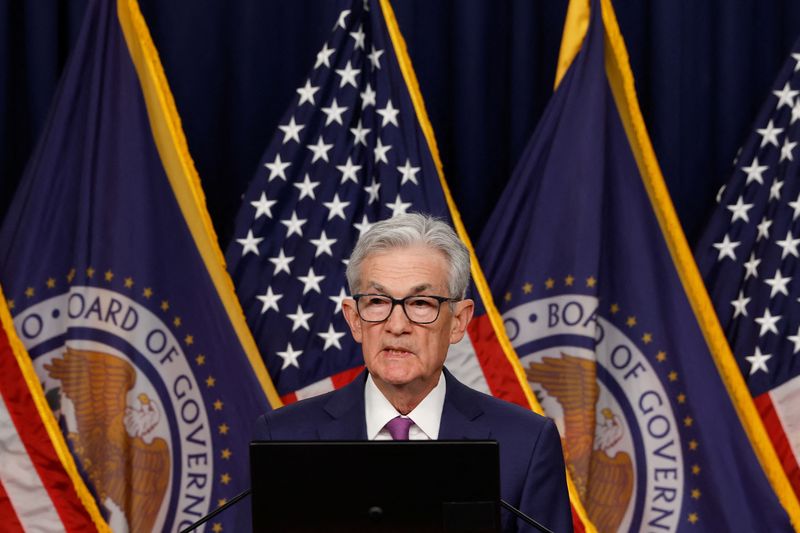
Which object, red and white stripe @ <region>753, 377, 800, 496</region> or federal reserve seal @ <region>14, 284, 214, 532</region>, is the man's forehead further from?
red and white stripe @ <region>753, 377, 800, 496</region>

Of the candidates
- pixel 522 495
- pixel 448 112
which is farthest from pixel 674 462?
pixel 522 495

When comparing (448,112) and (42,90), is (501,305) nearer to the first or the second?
(448,112)

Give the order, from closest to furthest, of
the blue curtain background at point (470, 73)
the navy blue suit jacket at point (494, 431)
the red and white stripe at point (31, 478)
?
1. the navy blue suit jacket at point (494, 431)
2. the red and white stripe at point (31, 478)
3. the blue curtain background at point (470, 73)

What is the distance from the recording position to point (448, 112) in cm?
403

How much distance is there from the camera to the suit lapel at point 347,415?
1.96m

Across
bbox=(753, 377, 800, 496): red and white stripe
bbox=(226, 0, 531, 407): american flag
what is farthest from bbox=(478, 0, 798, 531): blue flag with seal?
bbox=(226, 0, 531, 407): american flag

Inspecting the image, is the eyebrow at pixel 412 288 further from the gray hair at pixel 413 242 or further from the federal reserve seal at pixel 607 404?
the federal reserve seal at pixel 607 404

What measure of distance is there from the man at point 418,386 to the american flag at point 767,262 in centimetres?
192

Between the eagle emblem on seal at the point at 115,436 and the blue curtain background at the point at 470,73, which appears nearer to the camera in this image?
the eagle emblem on seal at the point at 115,436

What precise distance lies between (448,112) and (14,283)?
1637mm

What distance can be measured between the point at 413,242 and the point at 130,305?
177cm

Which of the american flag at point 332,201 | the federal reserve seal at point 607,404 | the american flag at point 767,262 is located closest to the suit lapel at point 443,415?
the american flag at point 332,201

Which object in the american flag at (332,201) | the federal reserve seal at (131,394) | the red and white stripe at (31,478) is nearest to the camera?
the red and white stripe at (31,478)

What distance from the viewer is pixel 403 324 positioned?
1.90 meters
